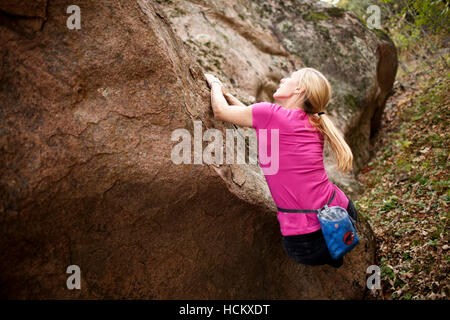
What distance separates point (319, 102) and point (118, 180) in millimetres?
1878

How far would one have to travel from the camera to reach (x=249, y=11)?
632 cm

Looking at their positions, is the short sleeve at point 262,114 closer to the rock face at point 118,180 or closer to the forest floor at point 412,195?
the rock face at point 118,180

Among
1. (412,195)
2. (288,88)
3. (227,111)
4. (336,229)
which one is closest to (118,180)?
(227,111)

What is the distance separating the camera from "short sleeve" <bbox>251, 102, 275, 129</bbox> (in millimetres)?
2547

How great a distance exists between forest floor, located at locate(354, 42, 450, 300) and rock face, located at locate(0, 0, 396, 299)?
0.85m

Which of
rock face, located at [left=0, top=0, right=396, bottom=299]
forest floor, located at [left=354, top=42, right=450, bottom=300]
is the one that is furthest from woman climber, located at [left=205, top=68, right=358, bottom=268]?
Answer: forest floor, located at [left=354, top=42, right=450, bottom=300]

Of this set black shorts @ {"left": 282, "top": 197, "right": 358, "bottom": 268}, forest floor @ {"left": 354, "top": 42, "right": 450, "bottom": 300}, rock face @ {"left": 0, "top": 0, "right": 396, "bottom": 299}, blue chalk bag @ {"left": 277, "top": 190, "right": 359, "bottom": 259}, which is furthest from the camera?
forest floor @ {"left": 354, "top": 42, "right": 450, "bottom": 300}

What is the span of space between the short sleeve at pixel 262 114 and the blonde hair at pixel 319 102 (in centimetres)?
35

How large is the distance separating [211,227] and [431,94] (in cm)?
775

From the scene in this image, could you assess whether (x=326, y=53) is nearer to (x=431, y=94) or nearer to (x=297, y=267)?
(x=431, y=94)

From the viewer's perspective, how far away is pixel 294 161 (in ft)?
8.41

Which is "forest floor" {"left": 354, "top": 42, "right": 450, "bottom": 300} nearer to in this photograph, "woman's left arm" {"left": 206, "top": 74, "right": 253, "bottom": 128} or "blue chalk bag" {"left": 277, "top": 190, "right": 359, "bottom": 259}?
"blue chalk bag" {"left": 277, "top": 190, "right": 359, "bottom": 259}

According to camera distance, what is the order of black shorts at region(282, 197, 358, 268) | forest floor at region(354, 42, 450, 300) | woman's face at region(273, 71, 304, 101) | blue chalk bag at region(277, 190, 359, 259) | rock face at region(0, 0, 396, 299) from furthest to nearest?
forest floor at region(354, 42, 450, 300) → woman's face at region(273, 71, 304, 101) → black shorts at region(282, 197, 358, 268) → blue chalk bag at region(277, 190, 359, 259) → rock face at region(0, 0, 396, 299)
